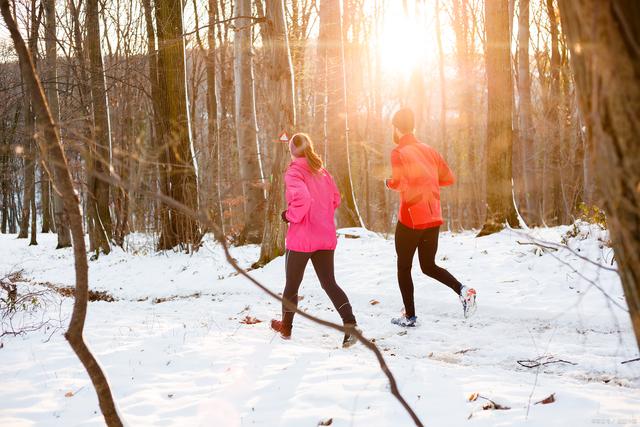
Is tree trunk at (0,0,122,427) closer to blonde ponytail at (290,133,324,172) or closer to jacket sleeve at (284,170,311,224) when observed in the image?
jacket sleeve at (284,170,311,224)

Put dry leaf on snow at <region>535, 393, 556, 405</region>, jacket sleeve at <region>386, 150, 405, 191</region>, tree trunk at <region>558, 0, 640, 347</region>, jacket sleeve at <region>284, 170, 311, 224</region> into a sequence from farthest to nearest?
jacket sleeve at <region>386, 150, 405, 191</region> → jacket sleeve at <region>284, 170, 311, 224</region> → dry leaf on snow at <region>535, 393, 556, 405</region> → tree trunk at <region>558, 0, 640, 347</region>

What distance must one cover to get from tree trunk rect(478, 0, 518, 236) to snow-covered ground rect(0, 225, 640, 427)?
1.61 meters

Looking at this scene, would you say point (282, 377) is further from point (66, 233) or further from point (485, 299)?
point (66, 233)

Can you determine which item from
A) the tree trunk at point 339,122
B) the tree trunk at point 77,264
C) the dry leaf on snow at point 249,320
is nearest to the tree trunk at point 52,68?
the tree trunk at point 339,122

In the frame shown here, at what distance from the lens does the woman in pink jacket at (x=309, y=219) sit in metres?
5.01

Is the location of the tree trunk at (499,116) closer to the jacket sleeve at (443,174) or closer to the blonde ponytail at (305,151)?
the jacket sleeve at (443,174)

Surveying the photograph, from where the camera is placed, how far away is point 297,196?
4.98 meters

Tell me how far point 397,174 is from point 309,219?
3.88 ft

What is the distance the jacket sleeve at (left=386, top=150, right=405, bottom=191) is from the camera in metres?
5.52

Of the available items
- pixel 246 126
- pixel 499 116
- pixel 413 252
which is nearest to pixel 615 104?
pixel 413 252

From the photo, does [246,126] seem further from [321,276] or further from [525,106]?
[525,106]

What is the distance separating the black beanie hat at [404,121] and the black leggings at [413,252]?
1.05 metres

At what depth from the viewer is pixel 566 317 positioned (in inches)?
227

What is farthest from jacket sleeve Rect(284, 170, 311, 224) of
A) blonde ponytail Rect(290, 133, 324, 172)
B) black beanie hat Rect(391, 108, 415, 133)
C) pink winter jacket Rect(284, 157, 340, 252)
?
black beanie hat Rect(391, 108, 415, 133)
